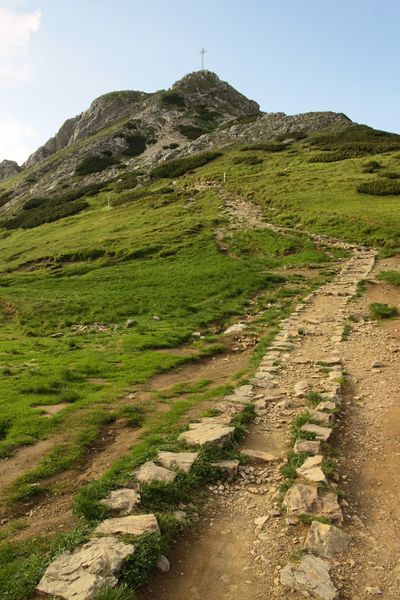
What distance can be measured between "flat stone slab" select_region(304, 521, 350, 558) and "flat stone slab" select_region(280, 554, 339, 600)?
185 mm

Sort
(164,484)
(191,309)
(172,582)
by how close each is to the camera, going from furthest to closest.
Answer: (191,309) < (164,484) < (172,582)

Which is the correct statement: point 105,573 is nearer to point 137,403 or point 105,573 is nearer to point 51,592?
point 51,592

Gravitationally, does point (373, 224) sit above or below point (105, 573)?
above

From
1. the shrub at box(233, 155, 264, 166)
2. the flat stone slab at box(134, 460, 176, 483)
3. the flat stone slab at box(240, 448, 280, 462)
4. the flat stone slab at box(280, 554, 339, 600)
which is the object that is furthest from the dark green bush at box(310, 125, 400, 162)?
the flat stone slab at box(280, 554, 339, 600)

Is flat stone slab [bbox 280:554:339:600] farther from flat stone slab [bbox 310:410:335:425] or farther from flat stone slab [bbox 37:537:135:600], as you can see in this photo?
flat stone slab [bbox 310:410:335:425]

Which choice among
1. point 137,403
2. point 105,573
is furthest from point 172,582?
point 137,403

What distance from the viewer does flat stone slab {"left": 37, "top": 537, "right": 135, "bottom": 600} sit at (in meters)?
6.50

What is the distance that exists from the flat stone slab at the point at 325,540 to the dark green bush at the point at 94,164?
364 feet

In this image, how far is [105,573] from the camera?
6719mm

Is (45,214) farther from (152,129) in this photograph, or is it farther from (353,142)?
(353,142)

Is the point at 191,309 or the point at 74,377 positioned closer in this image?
the point at 74,377

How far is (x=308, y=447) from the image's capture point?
10742 mm

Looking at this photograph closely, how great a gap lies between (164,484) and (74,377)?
9.61 m

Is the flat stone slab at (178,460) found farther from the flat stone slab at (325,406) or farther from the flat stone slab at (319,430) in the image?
the flat stone slab at (325,406)
